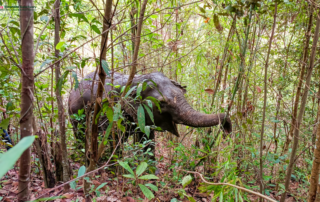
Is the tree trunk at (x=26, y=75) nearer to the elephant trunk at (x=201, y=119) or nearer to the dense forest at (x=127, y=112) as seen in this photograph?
the dense forest at (x=127, y=112)

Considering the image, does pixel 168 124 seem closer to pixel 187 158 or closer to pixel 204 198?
pixel 187 158

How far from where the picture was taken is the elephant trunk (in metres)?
2.44

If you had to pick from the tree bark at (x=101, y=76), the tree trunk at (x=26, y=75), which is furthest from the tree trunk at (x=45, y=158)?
the tree trunk at (x=26, y=75)

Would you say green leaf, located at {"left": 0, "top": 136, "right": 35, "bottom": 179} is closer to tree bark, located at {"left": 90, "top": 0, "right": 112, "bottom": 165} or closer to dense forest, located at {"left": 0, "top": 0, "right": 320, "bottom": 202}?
dense forest, located at {"left": 0, "top": 0, "right": 320, "bottom": 202}

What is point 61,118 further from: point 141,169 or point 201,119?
point 201,119

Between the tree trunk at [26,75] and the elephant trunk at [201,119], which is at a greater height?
the tree trunk at [26,75]

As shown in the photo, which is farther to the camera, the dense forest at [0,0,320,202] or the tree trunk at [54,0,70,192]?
the tree trunk at [54,0,70,192]

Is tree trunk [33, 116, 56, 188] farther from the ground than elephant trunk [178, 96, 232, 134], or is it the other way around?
elephant trunk [178, 96, 232, 134]

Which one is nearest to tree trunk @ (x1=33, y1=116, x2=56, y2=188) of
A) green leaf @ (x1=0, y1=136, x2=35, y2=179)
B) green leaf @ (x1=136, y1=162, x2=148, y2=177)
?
green leaf @ (x1=136, y1=162, x2=148, y2=177)

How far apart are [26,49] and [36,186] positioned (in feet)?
5.77

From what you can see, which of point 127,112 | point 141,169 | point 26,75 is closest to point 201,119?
point 127,112

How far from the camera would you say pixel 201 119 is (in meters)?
2.73

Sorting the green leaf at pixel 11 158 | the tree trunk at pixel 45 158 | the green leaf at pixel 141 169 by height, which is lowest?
the tree trunk at pixel 45 158

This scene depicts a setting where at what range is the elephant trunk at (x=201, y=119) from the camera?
244 cm
